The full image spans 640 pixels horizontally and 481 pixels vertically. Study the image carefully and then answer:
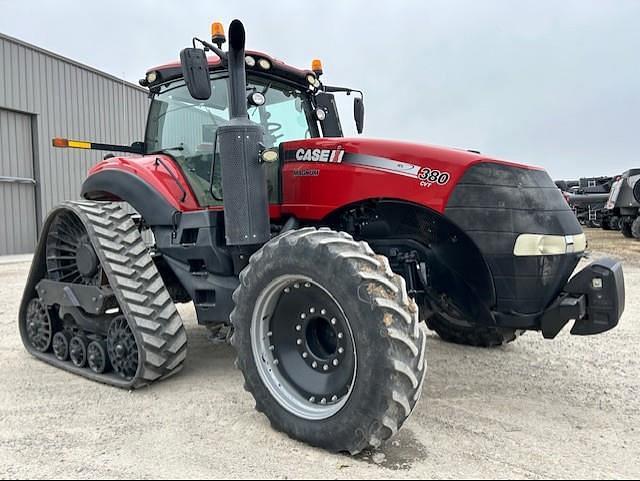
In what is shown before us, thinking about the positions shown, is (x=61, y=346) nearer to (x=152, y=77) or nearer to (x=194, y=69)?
(x=152, y=77)

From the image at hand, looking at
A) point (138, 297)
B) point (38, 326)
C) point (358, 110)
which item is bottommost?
point (38, 326)

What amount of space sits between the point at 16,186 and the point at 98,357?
44.7 ft

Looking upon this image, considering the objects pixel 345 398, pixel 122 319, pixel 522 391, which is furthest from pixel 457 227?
pixel 122 319

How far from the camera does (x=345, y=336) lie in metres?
2.98

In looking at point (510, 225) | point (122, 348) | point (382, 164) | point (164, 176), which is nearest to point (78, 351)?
point (122, 348)

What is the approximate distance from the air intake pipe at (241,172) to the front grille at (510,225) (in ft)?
3.96

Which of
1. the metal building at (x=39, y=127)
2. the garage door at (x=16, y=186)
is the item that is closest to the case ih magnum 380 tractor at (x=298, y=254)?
the garage door at (x=16, y=186)

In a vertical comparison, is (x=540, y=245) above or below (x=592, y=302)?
above

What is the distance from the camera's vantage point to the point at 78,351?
4379 millimetres

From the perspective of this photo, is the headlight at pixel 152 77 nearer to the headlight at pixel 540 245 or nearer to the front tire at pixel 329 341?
the front tire at pixel 329 341

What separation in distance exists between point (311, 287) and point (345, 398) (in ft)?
2.05

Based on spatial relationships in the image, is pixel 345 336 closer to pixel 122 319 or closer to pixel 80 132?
pixel 122 319

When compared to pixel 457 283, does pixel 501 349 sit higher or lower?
lower

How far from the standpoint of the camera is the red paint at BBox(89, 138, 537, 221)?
10.8ft
